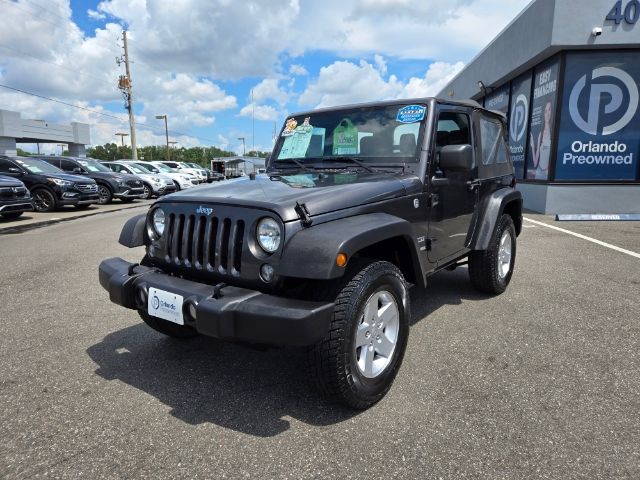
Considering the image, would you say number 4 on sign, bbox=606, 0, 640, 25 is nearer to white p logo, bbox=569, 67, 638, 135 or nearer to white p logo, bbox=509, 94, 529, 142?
white p logo, bbox=569, 67, 638, 135

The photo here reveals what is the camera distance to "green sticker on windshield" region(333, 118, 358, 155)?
3676 millimetres

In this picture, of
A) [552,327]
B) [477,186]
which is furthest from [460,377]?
[477,186]

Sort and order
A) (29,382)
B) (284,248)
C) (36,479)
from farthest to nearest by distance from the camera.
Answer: (29,382)
(284,248)
(36,479)

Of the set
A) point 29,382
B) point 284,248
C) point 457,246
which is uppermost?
point 284,248

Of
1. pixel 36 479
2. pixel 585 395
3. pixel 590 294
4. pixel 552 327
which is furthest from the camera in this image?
pixel 590 294

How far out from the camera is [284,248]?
237cm

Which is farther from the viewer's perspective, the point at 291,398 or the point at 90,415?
the point at 291,398

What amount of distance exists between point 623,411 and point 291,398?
189cm

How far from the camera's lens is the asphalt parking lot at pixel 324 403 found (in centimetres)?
217

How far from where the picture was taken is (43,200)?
13508mm

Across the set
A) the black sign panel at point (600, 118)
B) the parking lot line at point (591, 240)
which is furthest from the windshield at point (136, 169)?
the black sign panel at point (600, 118)

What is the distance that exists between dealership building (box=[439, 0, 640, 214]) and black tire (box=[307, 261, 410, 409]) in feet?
35.9

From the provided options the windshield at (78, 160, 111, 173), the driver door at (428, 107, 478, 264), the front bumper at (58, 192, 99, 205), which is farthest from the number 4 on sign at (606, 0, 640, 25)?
the windshield at (78, 160, 111, 173)

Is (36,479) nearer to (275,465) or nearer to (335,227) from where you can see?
(275,465)
